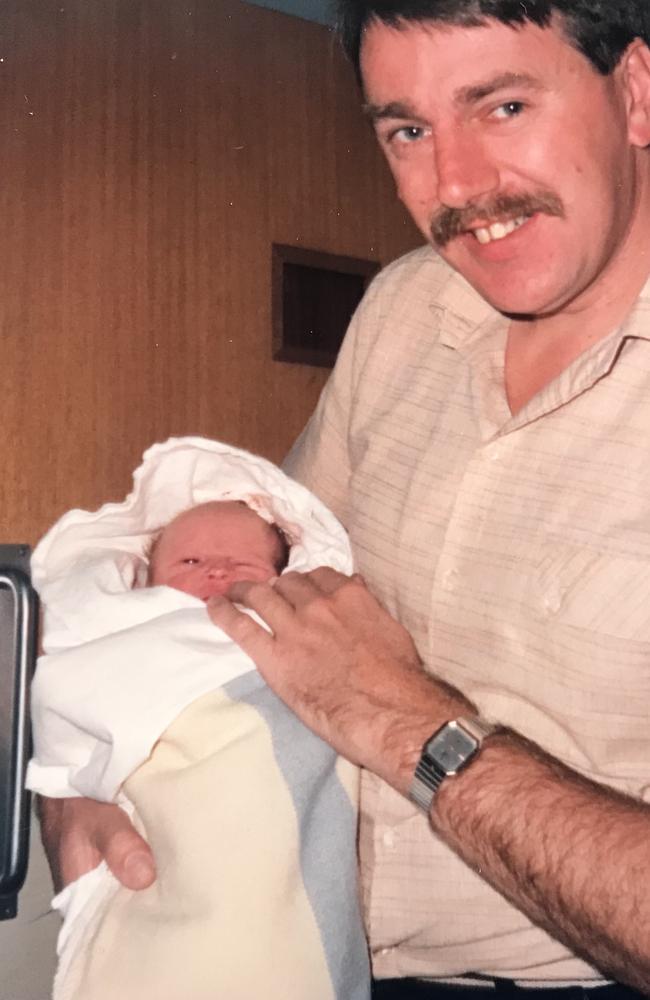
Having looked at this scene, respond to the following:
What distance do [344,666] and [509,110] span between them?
559mm

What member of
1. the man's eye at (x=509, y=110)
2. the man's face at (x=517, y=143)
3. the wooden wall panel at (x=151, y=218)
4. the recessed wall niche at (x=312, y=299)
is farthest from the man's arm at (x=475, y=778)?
the recessed wall niche at (x=312, y=299)

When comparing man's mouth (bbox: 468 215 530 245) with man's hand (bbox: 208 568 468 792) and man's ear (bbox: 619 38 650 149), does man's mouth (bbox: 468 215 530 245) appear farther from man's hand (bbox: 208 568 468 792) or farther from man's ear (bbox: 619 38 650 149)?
man's hand (bbox: 208 568 468 792)

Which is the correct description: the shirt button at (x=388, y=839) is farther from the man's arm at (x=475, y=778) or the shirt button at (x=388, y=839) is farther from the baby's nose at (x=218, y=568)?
the baby's nose at (x=218, y=568)

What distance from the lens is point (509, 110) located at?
949mm

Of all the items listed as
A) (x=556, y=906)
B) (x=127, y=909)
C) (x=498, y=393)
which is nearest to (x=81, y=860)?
(x=127, y=909)

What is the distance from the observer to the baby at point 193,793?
0.86m

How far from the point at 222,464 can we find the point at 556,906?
0.71 meters

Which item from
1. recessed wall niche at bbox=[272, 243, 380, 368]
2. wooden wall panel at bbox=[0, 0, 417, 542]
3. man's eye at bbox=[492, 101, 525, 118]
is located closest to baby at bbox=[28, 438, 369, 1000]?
man's eye at bbox=[492, 101, 525, 118]

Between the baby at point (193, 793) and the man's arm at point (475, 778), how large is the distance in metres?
0.06

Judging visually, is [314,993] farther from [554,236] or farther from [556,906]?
[554,236]

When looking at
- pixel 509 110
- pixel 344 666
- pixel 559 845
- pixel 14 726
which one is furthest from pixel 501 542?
pixel 14 726

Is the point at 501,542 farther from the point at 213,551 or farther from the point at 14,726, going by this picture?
the point at 14,726

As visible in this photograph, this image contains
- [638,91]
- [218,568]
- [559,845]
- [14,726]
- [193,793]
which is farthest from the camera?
[14,726]

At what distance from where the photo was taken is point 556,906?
75cm
